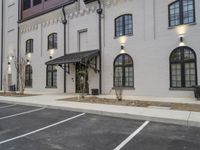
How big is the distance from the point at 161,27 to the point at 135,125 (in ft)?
31.4

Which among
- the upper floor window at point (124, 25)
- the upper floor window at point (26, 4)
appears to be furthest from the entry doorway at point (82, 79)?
the upper floor window at point (26, 4)

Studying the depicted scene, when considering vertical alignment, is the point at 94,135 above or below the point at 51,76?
below

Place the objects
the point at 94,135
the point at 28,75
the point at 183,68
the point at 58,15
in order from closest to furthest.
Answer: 1. the point at 94,135
2. the point at 183,68
3. the point at 58,15
4. the point at 28,75

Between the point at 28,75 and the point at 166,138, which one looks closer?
the point at 166,138

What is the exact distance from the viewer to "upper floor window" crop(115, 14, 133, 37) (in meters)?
16.4

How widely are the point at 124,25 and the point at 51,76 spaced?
971cm

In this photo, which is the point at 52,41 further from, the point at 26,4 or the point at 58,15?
the point at 26,4

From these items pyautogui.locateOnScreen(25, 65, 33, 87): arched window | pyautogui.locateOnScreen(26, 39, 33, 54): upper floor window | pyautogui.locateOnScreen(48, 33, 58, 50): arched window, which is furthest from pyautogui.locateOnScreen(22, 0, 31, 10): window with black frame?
pyautogui.locateOnScreen(25, 65, 33, 87): arched window

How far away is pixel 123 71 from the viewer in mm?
16453

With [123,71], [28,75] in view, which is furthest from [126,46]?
[28,75]

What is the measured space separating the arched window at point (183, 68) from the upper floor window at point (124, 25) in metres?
4.13

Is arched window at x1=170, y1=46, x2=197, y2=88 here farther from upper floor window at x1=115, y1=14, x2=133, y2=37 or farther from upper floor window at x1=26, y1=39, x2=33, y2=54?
upper floor window at x1=26, y1=39, x2=33, y2=54

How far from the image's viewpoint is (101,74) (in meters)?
17.4

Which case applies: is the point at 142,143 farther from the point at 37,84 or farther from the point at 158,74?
the point at 37,84
